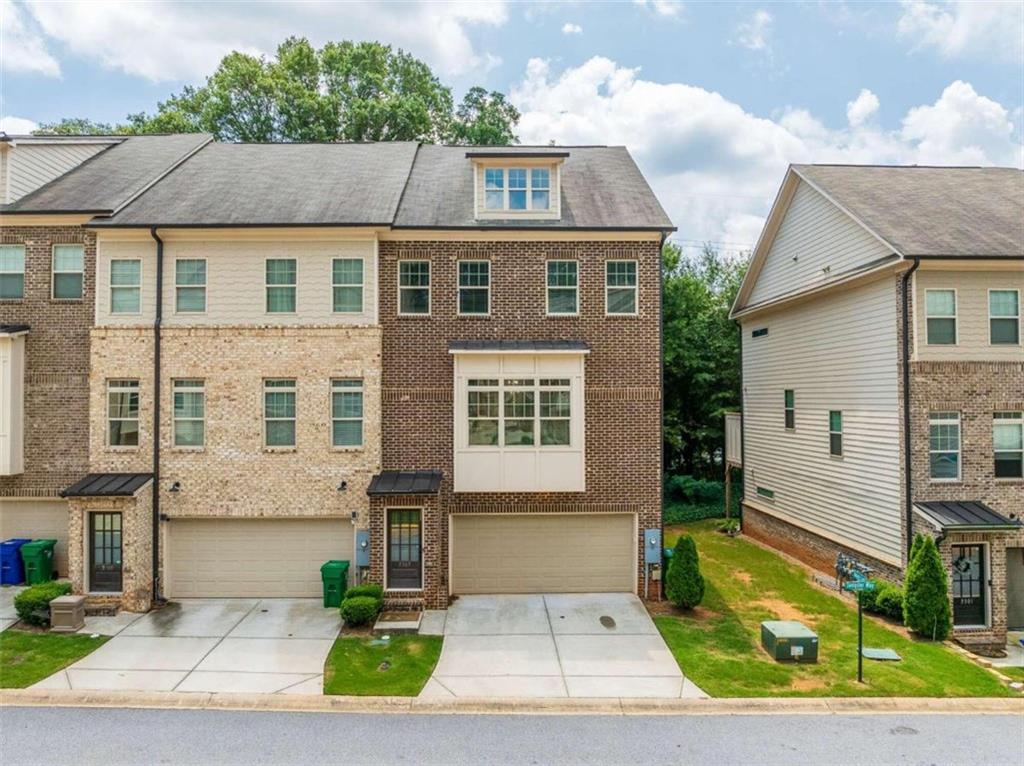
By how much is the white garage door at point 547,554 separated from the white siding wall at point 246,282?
5.50 meters

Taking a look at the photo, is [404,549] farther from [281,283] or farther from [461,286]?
[281,283]

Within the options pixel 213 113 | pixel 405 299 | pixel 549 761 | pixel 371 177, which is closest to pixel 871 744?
pixel 549 761

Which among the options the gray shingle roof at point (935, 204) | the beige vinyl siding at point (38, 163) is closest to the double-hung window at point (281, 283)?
the beige vinyl siding at point (38, 163)

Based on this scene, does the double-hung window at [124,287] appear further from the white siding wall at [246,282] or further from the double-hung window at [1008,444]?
the double-hung window at [1008,444]

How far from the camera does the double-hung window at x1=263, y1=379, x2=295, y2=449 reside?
42.4ft

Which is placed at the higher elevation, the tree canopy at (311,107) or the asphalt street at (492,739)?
the tree canopy at (311,107)

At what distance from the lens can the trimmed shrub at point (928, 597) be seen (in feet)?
36.6

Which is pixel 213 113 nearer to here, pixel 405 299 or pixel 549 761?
pixel 405 299

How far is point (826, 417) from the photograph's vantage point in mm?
15422

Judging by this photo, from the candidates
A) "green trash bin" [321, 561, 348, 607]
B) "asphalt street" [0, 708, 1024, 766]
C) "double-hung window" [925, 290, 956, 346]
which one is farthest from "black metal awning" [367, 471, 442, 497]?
"double-hung window" [925, 290, 956, 346]

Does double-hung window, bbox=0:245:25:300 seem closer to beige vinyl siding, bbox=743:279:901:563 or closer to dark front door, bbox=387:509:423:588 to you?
dark front door, bbox=387:509:423:588

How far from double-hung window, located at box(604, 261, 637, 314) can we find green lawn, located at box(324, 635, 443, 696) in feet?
25.9

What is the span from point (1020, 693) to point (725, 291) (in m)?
23.3

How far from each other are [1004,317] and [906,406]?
10.1 ft
